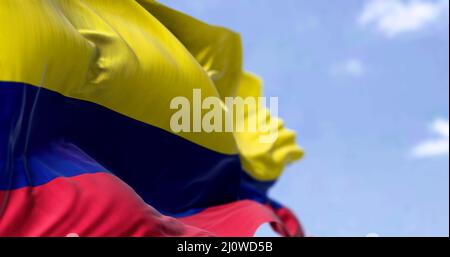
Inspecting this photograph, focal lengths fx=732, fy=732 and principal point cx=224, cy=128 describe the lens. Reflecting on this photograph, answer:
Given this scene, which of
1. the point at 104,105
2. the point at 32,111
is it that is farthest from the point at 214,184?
the point at 32,111

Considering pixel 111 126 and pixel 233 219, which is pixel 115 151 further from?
pixel 233 219

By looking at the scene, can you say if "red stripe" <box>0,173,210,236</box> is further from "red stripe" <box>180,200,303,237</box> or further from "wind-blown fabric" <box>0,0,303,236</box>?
"red stripe" <box>180,200,303,237</box>

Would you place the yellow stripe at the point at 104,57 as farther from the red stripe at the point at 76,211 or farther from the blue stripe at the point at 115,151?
the red stripe at the point at 76,211

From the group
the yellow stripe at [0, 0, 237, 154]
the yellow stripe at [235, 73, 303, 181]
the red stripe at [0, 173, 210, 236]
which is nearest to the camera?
the red stripe at [0, 173, 210, 236]

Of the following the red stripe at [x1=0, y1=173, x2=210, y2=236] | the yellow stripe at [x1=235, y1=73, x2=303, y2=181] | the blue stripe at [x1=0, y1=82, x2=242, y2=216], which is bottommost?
the red stripe at [x1=0, y1=173, x2=210, y2=236]

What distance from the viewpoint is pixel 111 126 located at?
4.53m

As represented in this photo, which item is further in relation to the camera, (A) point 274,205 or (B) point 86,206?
(A) point 274,205

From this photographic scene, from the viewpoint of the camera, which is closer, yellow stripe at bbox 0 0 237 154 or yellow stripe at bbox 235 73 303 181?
yellow stripe at bbox 0 0 237 154

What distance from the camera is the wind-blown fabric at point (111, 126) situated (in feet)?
11.3

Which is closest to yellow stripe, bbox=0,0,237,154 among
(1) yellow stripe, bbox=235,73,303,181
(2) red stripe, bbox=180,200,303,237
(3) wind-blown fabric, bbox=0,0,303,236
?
(3) wind-blown fabric, bbox=0,0,303,236

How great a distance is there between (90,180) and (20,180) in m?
0.34

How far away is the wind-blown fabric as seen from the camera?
3.45 metres
